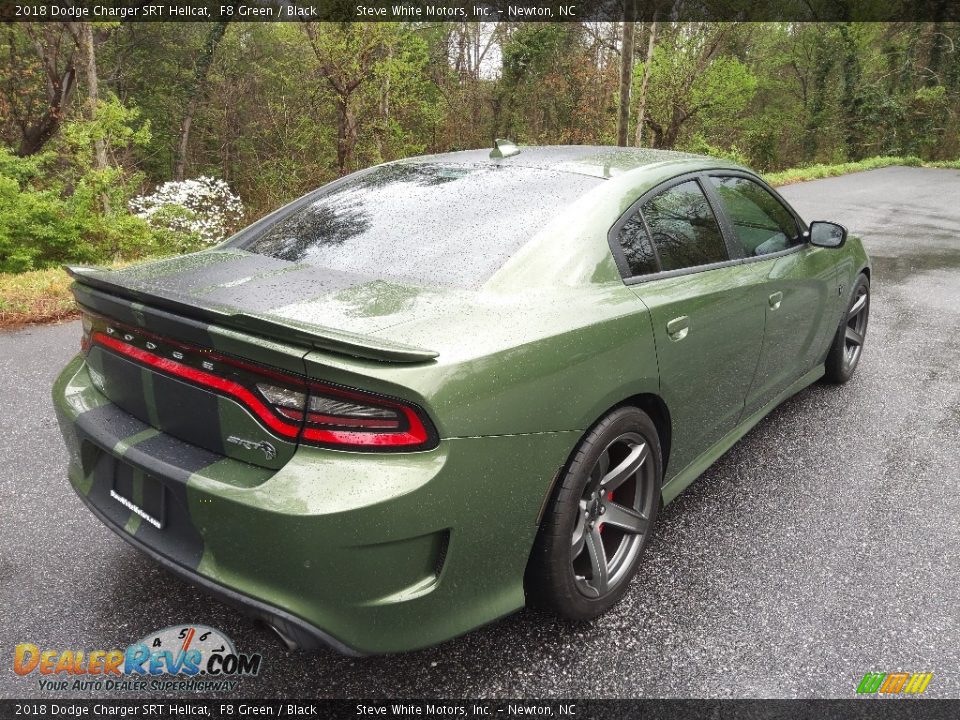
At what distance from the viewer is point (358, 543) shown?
1.60m

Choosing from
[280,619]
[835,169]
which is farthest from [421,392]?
[835,169]

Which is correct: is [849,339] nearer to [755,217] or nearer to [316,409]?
[755,217]

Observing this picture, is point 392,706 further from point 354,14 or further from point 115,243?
point 354,14

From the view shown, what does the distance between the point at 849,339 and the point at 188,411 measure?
4.05m

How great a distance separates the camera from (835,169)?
21.3 meters

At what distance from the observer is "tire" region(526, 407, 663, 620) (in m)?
1.99

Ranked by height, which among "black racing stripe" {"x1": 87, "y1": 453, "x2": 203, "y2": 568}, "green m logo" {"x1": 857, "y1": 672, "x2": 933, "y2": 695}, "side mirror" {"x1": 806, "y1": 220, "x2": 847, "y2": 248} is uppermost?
"side mirror" {"x1": 806, "y1": 220, "x2": 847, "y2": 248}

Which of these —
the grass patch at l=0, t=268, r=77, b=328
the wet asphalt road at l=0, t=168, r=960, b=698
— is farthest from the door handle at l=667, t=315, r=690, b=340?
the grass patch at l=0, t=268, r=77, b=328

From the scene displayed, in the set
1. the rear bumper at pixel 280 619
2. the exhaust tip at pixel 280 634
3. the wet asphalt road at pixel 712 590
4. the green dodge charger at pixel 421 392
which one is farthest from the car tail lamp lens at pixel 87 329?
the exhaust tip at pixel 280 634

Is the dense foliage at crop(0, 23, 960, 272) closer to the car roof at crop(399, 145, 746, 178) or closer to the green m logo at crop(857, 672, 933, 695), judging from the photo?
the car roof at crop(399, 145, 746, 178)

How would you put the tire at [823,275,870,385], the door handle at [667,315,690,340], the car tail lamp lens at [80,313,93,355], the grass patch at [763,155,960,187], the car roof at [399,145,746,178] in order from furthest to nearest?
the grass patch at [763,155,960,187]
the tire at [823,275,870,385]
the car roof at [399,145,746,178]
the door handle at [667,315,690,340]
the car tail lamp lens at [80,313,93,355]

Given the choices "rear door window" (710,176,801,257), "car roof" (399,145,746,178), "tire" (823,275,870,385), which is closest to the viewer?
"car roof" (399,145,746,178)

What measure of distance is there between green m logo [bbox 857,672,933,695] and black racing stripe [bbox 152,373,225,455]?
196 centimetres

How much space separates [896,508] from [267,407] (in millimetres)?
2731
